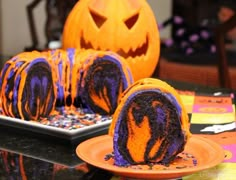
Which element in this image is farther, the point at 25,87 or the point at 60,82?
the point at 60,82

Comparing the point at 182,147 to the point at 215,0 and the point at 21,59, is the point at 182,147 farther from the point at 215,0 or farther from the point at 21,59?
the point at 215,0

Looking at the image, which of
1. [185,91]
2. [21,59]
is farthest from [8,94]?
[185,91]

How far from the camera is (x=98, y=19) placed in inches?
47.3

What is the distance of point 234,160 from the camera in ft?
2.35

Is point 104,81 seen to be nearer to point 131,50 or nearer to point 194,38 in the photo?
point 131,50

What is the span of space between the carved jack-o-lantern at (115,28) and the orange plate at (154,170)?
482mm

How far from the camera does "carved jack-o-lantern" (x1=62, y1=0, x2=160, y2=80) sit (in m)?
1.17

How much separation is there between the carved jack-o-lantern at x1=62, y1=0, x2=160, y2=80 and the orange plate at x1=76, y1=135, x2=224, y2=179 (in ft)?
1.58

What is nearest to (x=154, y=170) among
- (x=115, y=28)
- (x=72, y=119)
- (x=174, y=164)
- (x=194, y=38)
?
(x=174, y=164)

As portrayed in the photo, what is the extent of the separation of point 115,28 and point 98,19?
0.19 feet

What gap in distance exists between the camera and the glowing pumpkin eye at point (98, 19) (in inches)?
46.7

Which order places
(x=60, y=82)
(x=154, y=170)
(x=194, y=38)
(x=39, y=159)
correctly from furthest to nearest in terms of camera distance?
1. (x=194, y=38)
2. (x=60, y=82)
3. (x=39, y=159)
4. (x=154, y=170)

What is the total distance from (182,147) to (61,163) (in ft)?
0.56

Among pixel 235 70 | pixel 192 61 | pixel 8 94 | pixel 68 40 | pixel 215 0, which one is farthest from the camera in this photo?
pixel 215 0
